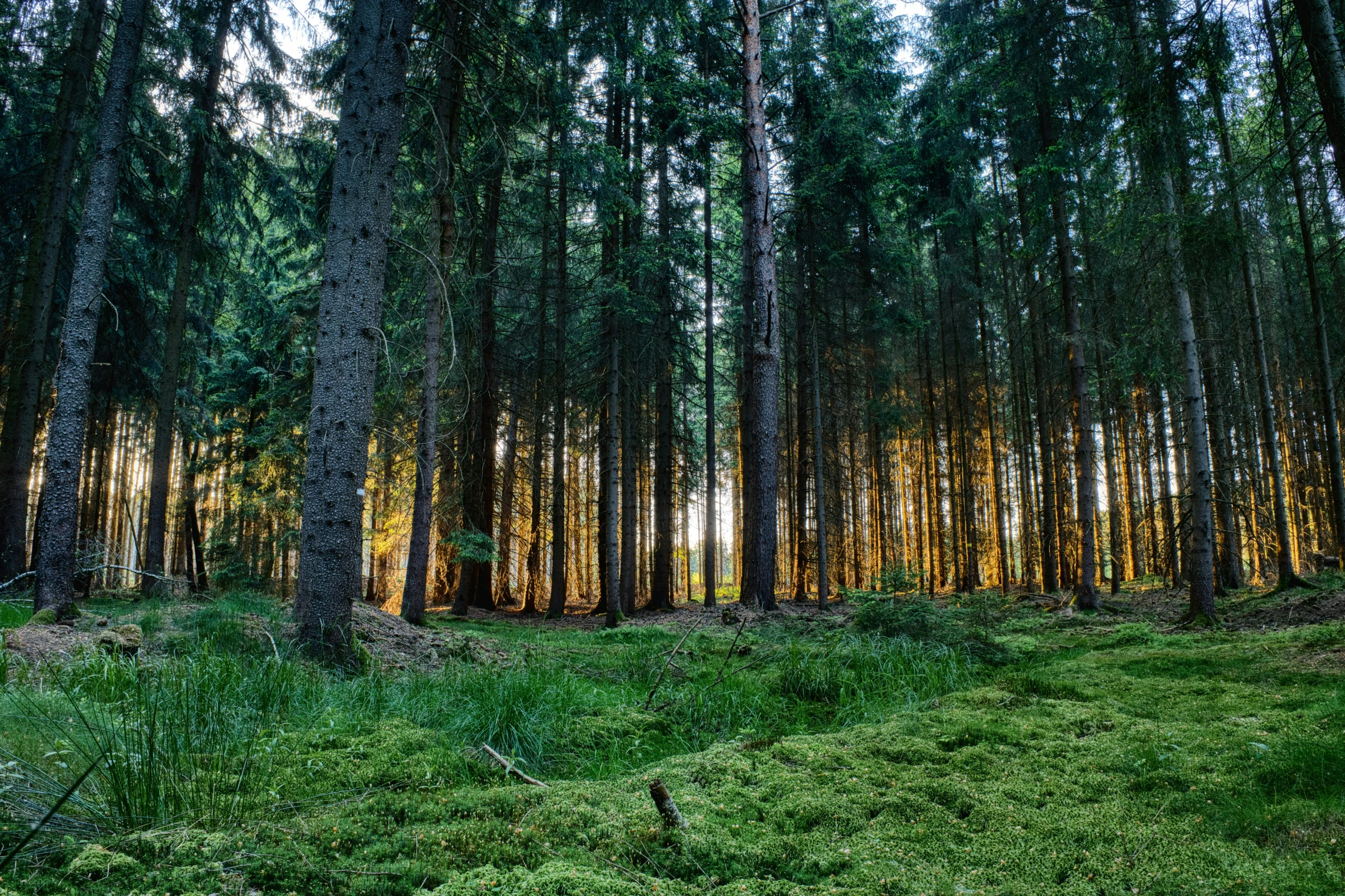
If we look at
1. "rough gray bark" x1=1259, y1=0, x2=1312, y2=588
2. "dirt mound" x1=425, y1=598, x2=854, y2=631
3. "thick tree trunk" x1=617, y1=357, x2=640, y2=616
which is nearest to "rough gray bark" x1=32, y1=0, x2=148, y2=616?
"dirt mound" x1=425, y1=598, x2=854, y2=631

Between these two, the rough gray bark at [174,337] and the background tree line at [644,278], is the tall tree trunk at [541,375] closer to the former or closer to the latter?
the background tree line at [644,278]

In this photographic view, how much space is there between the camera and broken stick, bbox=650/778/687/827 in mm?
1953

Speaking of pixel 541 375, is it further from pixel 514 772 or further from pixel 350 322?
pixel 514 772

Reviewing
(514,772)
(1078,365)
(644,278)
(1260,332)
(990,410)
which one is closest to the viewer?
(514,772)

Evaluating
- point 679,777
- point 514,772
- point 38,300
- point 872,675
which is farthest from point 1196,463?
point 38,300

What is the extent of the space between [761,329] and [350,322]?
5.71 m

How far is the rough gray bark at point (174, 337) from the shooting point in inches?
444

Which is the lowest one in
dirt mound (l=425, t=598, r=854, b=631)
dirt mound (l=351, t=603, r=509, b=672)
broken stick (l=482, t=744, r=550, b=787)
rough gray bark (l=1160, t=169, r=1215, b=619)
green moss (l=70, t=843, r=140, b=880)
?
dirt mound (l=425, t=598, r=854, b=631)

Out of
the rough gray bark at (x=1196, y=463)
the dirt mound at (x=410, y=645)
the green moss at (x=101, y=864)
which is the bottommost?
the dirt mound at (x=410, y=645)

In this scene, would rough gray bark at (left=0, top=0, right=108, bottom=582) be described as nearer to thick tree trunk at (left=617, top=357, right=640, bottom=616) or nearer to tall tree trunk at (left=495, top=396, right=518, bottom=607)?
tall tree trunk at (left=495, top=396, right=518, bottom=607)

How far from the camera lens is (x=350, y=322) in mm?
5367

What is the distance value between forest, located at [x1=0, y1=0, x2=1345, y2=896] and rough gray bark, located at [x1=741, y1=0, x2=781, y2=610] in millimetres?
99

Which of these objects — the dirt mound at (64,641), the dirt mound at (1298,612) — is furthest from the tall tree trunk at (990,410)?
the dirt mound at (64,641)

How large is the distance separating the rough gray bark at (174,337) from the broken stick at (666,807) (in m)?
12.7
